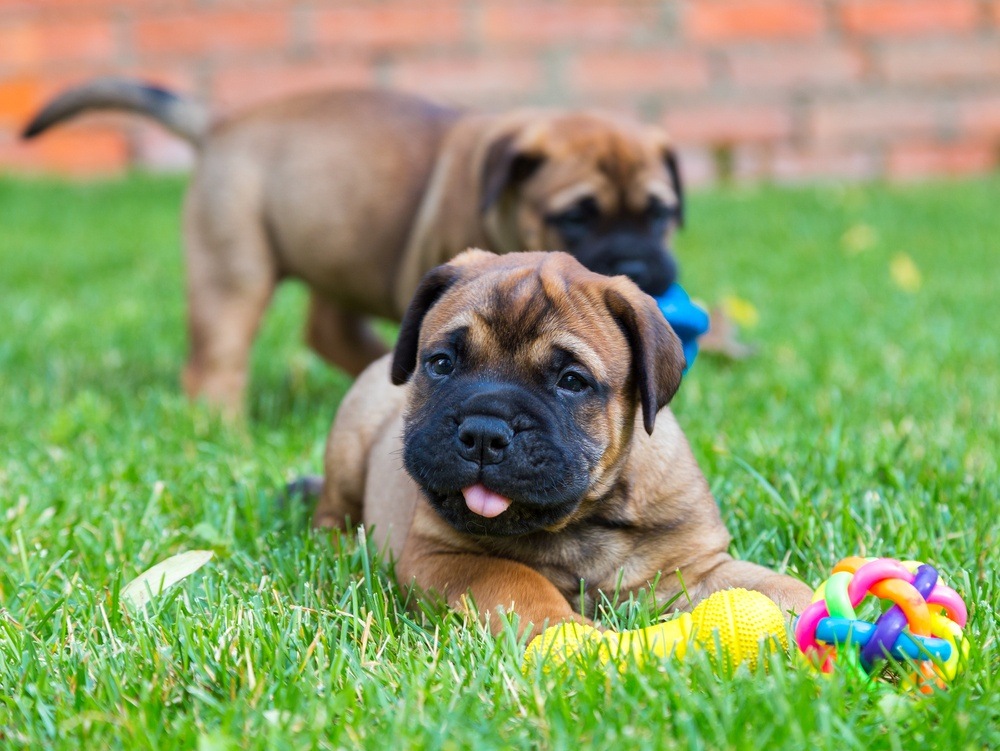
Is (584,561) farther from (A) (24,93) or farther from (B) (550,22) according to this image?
(A) (24,93)

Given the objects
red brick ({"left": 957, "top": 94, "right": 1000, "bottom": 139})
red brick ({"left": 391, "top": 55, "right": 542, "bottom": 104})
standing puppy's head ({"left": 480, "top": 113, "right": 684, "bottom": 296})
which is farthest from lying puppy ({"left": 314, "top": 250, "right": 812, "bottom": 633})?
red brick ({"left": 957, "top": 94, "right": 1000, "bottom": 139})

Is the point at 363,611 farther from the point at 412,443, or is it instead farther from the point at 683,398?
the point at 683,398

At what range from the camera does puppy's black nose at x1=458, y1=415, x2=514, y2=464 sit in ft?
8.09

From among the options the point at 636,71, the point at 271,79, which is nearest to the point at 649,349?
the point at 636,71

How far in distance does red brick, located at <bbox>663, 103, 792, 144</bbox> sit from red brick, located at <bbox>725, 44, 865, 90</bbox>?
0.70 ft

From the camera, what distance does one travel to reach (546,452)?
8.29 ft

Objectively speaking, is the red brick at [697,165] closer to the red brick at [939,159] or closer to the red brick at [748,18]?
the red brick at [748,18]

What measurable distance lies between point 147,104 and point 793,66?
653cm

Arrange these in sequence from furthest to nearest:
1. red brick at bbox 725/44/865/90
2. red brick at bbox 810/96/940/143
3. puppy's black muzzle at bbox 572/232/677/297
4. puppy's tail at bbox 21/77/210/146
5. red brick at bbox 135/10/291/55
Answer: red brick at bbox 810/96/940/143
red brick at bbox 725/44/865/90
red brick at bbox 135/10/291/55
puppy's tail at bbox 21/77/210/146
puppy's black muzzle at bbox 572/232/677/297

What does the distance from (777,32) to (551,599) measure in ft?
28.8

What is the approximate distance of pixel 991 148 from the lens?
10977 millimetres

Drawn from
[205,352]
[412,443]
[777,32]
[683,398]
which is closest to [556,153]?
[683,398]

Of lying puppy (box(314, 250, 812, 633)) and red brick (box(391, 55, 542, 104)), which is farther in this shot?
red brick (box(391, 55, 542, 104))

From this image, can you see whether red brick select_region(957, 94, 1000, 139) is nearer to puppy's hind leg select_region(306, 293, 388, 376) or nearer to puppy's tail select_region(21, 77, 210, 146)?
puppy's hind leg select_region(306, 293, 388, 376)
